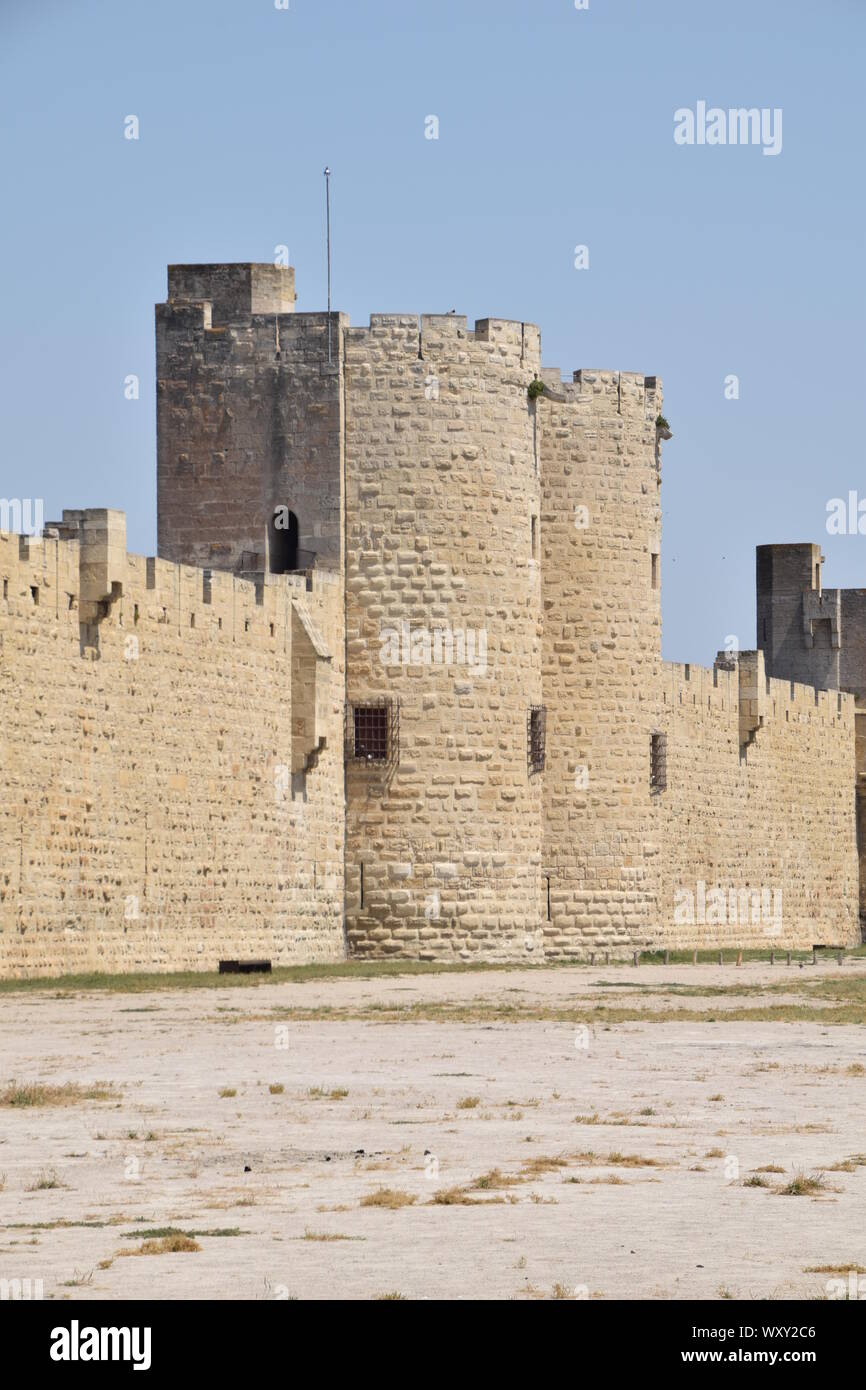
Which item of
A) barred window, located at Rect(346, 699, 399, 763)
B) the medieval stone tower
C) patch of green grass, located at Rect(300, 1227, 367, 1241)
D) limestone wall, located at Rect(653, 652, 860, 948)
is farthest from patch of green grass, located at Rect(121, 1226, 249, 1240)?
limestone wall, located at Rect(653, 652, 860, 948)

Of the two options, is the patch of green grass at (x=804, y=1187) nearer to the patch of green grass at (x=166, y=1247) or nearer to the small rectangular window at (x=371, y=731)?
the patch of green grass at (x=166, y=1247)

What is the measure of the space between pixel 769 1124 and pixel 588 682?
65.6ft

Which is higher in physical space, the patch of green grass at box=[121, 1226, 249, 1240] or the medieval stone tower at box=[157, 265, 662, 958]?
the medieval stone tower at box=[157, 265, 662, 958]

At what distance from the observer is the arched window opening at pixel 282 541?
98.7 feet

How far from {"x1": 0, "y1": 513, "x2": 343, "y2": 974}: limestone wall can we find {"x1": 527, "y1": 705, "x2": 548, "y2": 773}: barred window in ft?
8.84

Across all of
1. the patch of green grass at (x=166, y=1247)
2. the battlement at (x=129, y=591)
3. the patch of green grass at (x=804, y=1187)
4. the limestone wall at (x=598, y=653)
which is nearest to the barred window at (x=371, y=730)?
the battlement at (x=129, y=591)

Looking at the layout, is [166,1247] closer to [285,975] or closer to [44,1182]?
[44,1182]

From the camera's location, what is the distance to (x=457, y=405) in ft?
Result: 98.7

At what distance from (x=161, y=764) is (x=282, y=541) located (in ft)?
16.8

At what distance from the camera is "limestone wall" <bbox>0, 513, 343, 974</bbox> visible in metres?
23.2

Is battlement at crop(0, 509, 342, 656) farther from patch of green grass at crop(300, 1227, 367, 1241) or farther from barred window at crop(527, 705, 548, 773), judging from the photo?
patch of green grass at crop(300, 1227, 367, 1241)

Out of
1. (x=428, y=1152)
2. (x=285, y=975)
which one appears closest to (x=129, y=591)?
(x=285, y=975)
